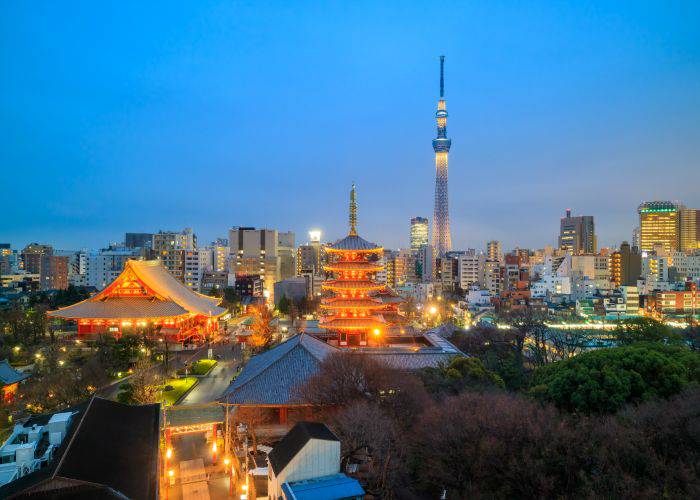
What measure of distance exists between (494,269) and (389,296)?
89.7 ft

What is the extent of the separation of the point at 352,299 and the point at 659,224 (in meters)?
111

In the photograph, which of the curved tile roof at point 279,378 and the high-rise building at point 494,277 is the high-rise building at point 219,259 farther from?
the curved tile roof at point 279,378

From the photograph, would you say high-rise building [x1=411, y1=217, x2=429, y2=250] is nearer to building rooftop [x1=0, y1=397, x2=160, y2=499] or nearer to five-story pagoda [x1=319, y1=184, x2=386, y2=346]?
five-story pagoda [x1=319, y1=184, x2=386, y2=346]

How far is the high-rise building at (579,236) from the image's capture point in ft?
381

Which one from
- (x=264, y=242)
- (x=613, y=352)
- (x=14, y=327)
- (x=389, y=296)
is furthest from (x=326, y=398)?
(x=264, y=242)

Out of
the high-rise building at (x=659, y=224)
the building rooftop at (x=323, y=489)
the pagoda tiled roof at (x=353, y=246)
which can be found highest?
the high-rise building at (x=659, y=224)

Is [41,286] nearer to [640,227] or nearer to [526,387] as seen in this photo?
[526,387]

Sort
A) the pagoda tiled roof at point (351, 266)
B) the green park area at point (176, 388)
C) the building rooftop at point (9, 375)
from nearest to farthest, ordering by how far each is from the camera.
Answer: the building rooftop at point (9, 375) < the green park area at point (176, 388) < the pagoda tiled roof at point (351, 266)

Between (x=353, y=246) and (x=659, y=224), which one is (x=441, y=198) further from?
(x=353, y=246)

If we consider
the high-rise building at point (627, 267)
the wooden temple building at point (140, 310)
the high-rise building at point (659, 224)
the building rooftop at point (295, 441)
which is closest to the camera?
the building rooftop at point (295, 441)

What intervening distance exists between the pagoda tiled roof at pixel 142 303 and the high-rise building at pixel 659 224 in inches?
4290

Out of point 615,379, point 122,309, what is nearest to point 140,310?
point 122,309

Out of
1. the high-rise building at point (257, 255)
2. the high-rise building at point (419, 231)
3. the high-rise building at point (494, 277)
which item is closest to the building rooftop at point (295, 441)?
the high-rise building at point (494, 277)

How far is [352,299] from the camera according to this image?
32.3 metres
